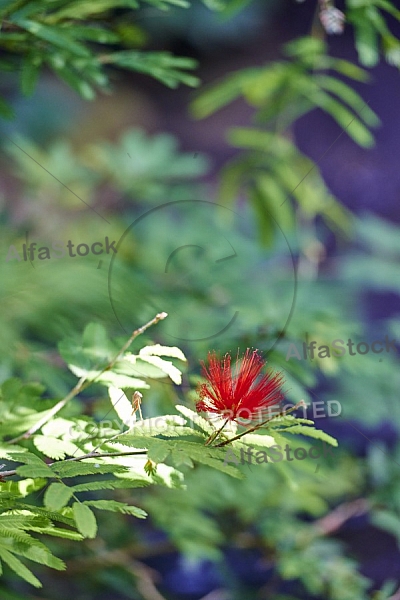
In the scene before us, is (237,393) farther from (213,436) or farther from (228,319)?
(228,319)

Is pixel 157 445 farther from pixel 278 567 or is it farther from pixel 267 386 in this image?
pixel 278 567

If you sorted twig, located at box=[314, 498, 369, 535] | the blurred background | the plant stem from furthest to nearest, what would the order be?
twig, located at box=[314, 498, 369, 535] < the blurred background < the plant stem

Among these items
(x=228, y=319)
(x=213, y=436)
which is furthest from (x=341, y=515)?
(x=213, y=436)

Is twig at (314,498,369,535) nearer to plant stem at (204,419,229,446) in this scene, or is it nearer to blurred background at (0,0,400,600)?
blurred background at (0,0,400,600)

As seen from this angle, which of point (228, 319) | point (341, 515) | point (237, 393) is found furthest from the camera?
point (341, 515)

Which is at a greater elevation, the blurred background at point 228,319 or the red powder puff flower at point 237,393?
the red powder puff flower at point 237,393

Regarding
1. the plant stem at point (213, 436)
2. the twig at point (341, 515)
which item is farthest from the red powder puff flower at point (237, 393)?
the twig at point (341, 515)

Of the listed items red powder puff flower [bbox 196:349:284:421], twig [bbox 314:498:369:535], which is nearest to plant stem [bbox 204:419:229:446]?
red powder puff flower [bbox 196:349:284:421]

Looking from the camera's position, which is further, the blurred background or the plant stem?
the blurred background

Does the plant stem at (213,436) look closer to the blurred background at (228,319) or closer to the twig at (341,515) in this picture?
the blurred background at (228,319)

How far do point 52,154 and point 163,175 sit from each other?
0.26 metres

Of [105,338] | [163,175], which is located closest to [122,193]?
[163,175]

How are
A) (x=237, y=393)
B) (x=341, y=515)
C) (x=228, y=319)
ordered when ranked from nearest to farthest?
(x=237, y=393) → (x=228, y=319) → (x=341, y=515)

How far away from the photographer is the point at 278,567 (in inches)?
41.5
